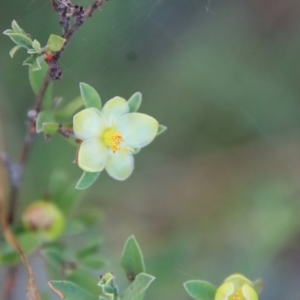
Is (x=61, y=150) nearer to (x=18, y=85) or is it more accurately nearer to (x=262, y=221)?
(x=18, y=85)

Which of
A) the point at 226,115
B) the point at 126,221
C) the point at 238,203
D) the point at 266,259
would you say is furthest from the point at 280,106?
the point at 126,221

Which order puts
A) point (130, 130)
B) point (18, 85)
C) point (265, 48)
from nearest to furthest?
point (130, 130)
point (18, 85)
point (265, 48)

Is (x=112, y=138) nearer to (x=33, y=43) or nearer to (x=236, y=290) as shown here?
(x=33, y=43)

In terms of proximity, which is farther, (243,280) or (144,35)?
(144,35)

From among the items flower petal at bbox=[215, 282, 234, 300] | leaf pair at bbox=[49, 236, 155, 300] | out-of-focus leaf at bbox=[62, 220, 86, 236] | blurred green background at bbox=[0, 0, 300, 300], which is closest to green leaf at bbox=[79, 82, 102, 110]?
leaf pair at bbox=[49, 236, 155, 300]

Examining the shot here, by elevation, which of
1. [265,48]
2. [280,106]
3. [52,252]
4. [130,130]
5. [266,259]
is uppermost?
[265,48]

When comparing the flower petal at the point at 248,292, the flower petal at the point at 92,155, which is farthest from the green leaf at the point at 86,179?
the flower petal at the point at 248,292

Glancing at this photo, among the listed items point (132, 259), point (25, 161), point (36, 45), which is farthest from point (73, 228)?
point (36, 45)
